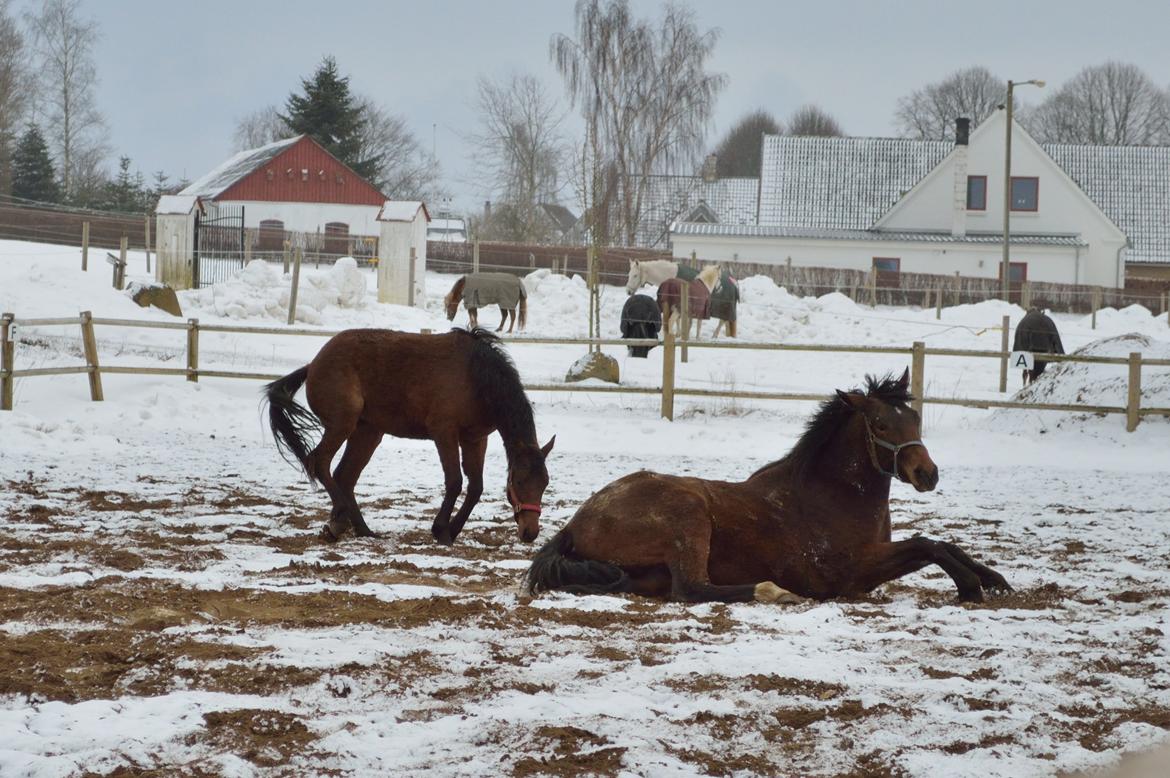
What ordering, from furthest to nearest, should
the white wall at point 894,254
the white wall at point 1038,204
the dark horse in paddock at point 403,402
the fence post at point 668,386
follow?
the white wall at point 1038,204 → the white wall at point 894,254 → the fence post at point 668,386 → the dark horse in paddock at point 403,402

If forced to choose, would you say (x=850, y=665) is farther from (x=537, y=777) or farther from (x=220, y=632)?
(x=220, y=632)

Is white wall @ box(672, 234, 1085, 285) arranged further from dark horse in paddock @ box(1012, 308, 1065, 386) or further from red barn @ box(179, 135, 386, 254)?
dark horse in paddock @ box(1012, 308, 1065, 386)

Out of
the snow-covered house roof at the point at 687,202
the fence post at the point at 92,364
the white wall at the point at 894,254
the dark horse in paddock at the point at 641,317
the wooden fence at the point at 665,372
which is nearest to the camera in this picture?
the wooden fence at the point at 665,372

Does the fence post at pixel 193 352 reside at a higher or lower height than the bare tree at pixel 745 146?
lower

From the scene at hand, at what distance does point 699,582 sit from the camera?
573cm

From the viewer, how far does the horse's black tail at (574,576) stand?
580cm

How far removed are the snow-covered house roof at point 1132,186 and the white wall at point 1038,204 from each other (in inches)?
169

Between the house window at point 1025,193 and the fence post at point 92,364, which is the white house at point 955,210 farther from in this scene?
the fence post at point 92,364

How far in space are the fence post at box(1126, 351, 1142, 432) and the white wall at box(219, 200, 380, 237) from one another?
33.6 m

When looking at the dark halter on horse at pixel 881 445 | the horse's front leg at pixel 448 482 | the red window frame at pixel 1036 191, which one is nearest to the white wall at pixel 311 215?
the red window frame at pixel 1036 191

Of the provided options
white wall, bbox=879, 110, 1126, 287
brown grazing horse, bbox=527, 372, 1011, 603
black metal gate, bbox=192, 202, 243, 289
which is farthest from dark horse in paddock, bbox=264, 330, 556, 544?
white wall, bbox=879, 110, 1126, 287

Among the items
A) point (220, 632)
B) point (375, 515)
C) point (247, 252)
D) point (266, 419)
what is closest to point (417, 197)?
point (247, 252)

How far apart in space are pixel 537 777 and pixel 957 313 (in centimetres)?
2680

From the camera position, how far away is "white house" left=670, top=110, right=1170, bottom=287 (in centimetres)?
4066
